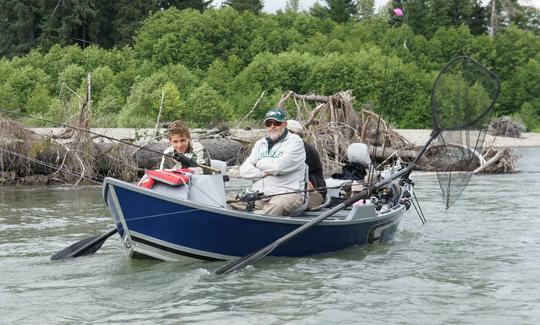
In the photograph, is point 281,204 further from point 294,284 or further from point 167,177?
point 167,177

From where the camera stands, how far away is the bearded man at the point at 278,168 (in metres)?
10.6

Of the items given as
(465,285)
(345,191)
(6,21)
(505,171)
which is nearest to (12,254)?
(345,191)

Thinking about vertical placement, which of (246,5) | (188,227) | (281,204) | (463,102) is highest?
(246,5)

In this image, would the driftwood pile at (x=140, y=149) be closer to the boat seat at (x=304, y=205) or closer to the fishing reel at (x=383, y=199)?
the fishing reel at (x=383, y=199)

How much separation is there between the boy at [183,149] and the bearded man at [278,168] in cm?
54

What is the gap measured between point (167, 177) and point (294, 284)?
180 cm

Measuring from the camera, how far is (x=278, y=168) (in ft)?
34.6

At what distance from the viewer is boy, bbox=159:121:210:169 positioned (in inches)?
406

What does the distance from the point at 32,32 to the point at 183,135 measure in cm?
5239

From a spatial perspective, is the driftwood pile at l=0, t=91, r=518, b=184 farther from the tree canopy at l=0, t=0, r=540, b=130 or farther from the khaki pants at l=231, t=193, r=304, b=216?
the khaki pants at l=231, t=193, r=304, b=216

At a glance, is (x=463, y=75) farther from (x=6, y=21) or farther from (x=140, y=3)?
(x=6, y=21)

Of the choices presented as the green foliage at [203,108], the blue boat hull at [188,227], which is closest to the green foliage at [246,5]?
the green foliage at [203,108]

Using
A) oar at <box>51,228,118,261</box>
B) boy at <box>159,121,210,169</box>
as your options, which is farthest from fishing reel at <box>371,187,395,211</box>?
oar at <box>51,228,118,261</box>

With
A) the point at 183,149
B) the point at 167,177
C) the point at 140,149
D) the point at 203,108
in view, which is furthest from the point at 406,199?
the point at 203,108
